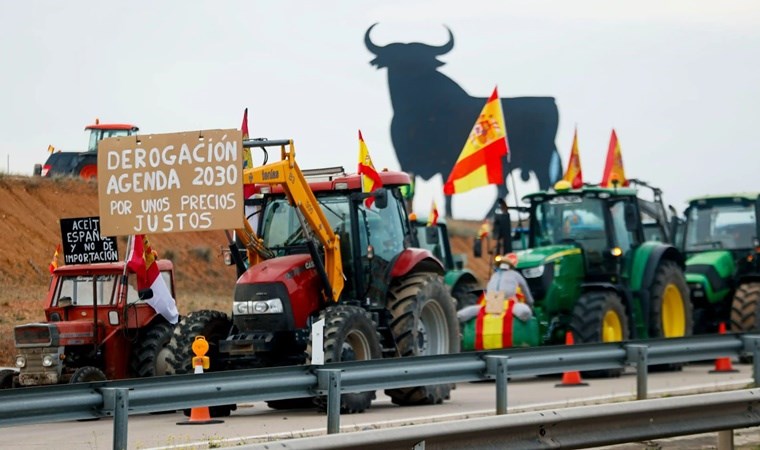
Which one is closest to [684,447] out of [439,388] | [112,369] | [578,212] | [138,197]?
[439,388]

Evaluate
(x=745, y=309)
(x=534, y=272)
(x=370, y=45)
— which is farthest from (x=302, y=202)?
(x=370, y=45)

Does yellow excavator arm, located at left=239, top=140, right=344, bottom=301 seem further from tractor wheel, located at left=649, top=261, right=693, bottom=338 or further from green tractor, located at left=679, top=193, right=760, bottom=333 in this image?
green tractor, located at left=679, top=193, right=760, bottom=333

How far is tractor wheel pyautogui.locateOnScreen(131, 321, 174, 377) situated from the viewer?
16969mm

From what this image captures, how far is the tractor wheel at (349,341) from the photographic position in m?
15.0

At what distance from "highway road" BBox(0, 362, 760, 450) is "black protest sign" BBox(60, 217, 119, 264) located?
2948mm

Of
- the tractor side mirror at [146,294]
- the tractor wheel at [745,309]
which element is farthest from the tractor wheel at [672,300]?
the tractor side mirror at [146,294]

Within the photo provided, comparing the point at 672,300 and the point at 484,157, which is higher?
the point at 484,157

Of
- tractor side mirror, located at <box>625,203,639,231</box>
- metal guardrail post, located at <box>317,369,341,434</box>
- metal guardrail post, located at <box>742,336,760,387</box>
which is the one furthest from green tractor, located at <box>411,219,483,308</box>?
metal guardrail post, located at <box>317,369,341,434</box>

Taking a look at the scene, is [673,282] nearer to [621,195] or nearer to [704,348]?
[621,195]

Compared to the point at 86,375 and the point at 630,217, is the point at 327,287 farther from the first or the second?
the point at 630,217

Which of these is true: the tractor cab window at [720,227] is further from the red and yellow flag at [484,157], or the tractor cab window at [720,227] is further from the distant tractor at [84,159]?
the distant tractor at [84,159]

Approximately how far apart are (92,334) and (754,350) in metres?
7.33

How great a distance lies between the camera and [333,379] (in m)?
11.7

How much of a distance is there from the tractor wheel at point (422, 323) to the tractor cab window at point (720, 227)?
27.5 feet
